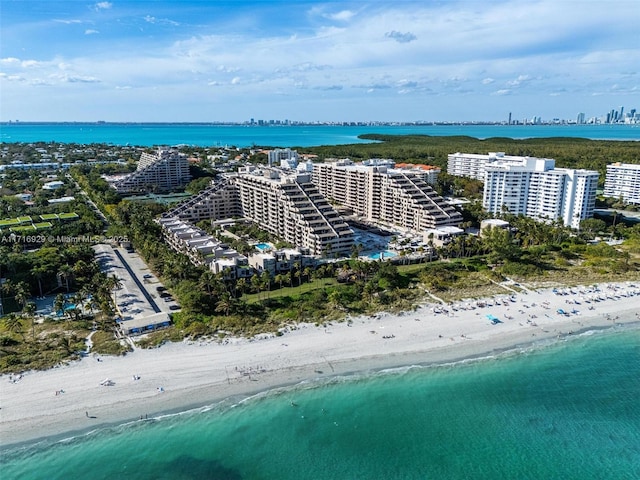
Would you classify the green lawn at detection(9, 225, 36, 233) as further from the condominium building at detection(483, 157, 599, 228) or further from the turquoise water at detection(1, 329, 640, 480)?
the condominium building at detection(483, 157, 599, 228)

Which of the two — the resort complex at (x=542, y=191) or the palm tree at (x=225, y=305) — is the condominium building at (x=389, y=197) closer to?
the resort complex at (x=542, y=191)

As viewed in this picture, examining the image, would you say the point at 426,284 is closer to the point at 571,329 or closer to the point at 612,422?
the point at 571,329

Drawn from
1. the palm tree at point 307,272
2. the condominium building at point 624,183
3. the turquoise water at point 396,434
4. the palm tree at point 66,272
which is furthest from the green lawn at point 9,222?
the condominium building at point 624,183

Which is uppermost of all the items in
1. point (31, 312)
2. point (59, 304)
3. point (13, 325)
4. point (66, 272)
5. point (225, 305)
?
point (66, 272)

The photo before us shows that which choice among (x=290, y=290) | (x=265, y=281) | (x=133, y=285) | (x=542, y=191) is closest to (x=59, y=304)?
(x=133, y=285)

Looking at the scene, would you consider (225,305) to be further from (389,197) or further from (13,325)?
(389,197)

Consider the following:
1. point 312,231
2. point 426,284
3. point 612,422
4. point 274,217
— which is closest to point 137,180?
point 274,217
